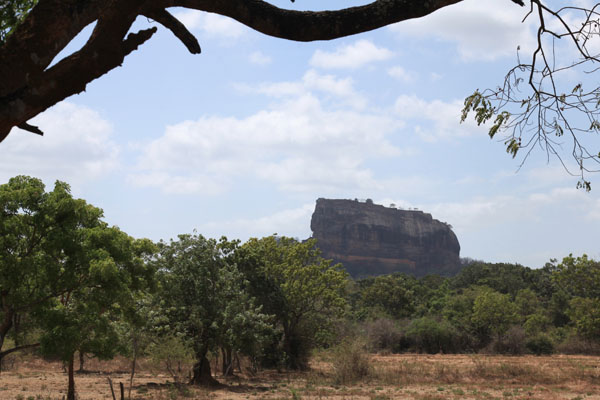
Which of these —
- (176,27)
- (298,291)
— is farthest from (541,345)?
(176,27)

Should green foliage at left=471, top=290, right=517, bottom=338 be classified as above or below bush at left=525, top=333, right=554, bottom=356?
above

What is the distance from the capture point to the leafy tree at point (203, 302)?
2647 cm

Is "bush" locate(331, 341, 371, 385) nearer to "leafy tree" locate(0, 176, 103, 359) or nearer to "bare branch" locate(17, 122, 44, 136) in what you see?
"leafy tree" locate(0, 176, 103, 359)

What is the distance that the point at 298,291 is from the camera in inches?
1443

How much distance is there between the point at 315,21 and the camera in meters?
3.78

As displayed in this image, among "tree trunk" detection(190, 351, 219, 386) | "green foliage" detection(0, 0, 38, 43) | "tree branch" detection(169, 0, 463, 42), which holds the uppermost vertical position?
"green foliage" detection(0, 0, 38, 43)

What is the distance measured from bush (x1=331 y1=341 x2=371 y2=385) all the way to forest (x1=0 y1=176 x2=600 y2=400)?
3.32 ft

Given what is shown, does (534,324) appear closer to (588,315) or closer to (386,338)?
(588,315)

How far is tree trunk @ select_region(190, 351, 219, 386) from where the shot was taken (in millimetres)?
27109

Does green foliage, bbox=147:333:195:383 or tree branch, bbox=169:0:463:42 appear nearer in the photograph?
tree branch, bbox=169:0:463:42

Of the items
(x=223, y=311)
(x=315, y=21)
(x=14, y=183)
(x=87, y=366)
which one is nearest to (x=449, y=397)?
(x=223, y=311)

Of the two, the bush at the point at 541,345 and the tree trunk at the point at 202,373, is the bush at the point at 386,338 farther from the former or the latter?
the tree trunk at the point at 202,373

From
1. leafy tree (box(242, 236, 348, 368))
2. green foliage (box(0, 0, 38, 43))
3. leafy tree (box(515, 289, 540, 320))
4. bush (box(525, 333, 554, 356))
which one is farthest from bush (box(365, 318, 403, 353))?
green foliage (box(0, 0, 38, 43))

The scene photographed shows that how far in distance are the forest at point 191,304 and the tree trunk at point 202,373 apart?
0.05 metres
